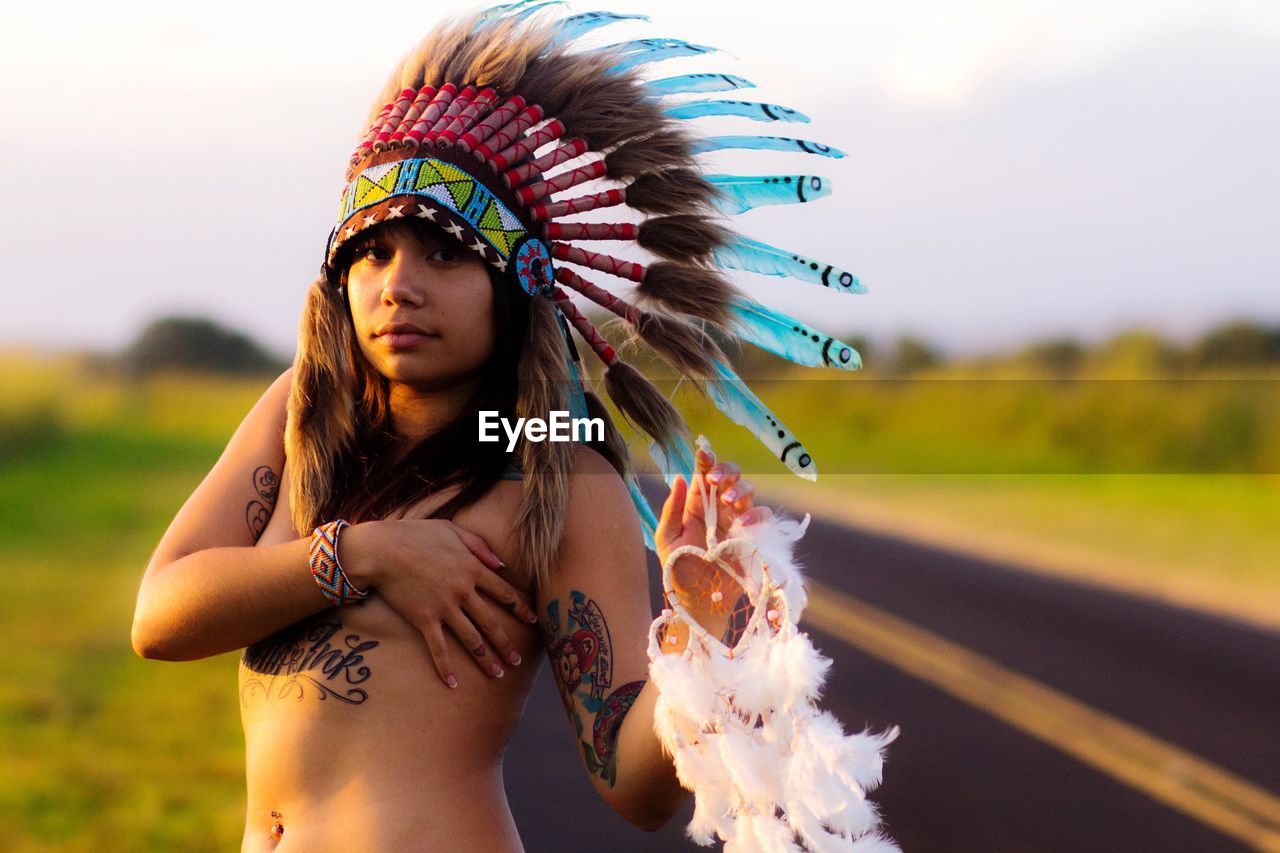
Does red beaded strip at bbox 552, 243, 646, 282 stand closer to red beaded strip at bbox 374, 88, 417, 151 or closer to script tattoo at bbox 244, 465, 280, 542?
red beaded strip at bbox 374, 88, 417, 151

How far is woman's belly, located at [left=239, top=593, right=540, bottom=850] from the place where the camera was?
2.61 m

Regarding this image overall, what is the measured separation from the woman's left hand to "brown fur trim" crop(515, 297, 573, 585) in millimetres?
259

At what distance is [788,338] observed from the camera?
3105 millimetres

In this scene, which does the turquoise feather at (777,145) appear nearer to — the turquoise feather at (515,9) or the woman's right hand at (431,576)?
the turquoise feather at (515,9)

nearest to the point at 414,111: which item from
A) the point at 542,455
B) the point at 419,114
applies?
the point at 419,114

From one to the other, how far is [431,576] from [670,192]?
3.02 ft

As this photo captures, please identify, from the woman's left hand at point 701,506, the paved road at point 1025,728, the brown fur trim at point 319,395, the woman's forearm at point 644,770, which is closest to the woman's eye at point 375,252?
the brown fur trim at point 319,395

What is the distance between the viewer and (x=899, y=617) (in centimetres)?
1375

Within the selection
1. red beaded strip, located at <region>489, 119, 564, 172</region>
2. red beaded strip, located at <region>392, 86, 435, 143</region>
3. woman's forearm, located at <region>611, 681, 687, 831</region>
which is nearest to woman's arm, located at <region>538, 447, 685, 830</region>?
woman's forearm, located at <region>611, 681, 687, 831</region>

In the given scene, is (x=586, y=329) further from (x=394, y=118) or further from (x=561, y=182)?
(x=394, y=118)

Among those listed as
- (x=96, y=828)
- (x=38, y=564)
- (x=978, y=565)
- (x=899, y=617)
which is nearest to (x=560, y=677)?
(x=96, y=828)

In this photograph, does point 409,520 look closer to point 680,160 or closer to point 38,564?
point 680,160

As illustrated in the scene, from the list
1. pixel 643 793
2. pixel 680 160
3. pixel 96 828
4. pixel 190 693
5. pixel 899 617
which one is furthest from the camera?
pixel 899 617

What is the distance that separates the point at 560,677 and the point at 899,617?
37.2 ft
